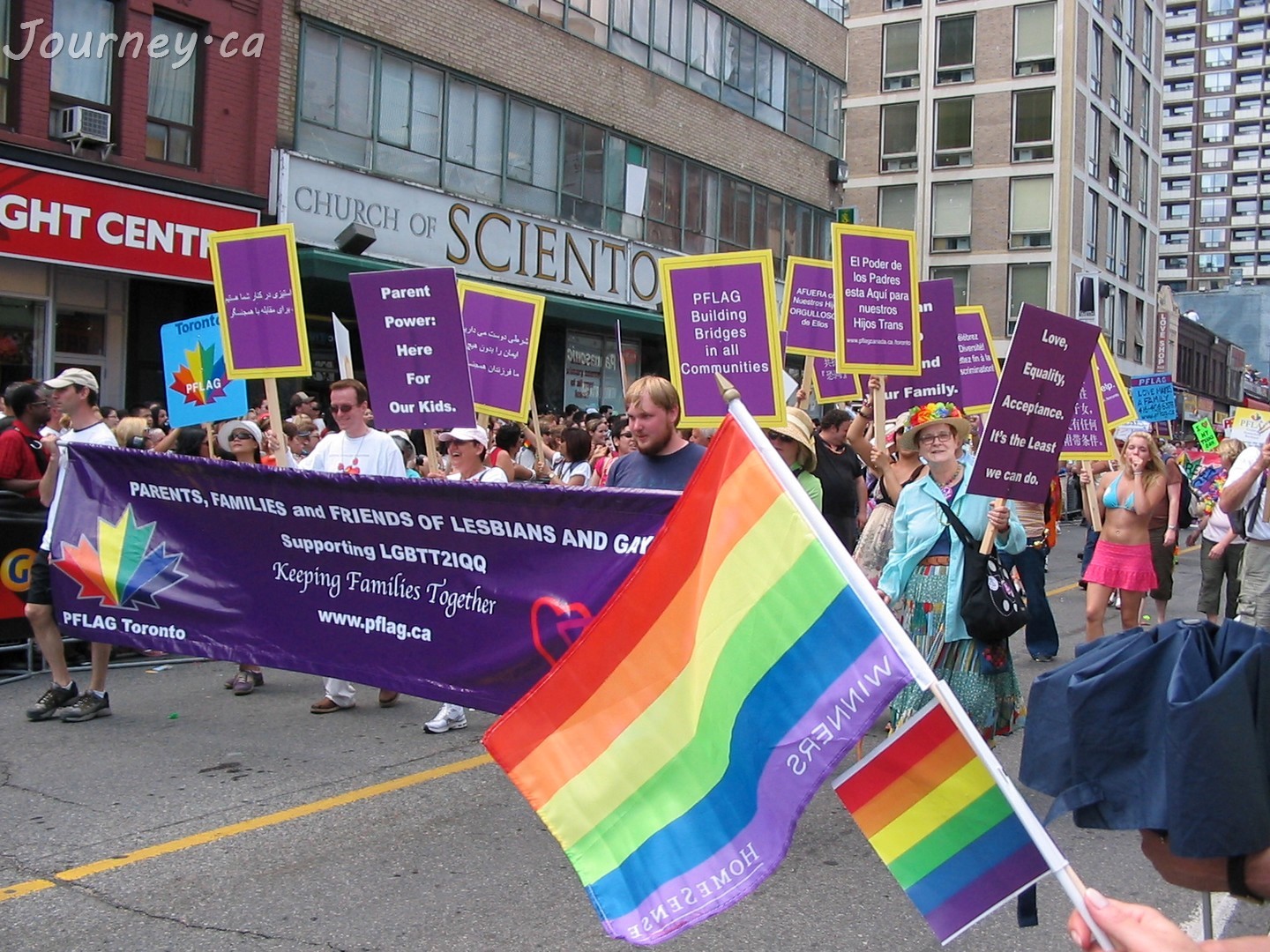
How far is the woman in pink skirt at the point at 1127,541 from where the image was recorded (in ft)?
28.2

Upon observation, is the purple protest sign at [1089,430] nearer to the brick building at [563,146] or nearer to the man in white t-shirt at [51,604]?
the man in white t-shirt at [51,604]

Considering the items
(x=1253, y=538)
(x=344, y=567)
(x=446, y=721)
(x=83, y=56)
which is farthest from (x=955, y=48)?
(x=344, y=567)

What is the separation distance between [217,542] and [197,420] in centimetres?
411

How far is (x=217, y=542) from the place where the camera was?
627cm

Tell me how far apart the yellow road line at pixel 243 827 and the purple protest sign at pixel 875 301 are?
13.8 ft

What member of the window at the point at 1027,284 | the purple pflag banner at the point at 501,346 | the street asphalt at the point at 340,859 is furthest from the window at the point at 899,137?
the street asphalt at the point at 340,859

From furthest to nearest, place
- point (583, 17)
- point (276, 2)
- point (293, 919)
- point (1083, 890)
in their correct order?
1. point (583, 17)
2. point (276, 2)
3. point (293, 919)
4. point (1083, 890)

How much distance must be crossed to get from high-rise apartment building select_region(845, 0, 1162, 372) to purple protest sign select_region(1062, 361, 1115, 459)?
1535 inches

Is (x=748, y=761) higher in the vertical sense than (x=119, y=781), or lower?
higher

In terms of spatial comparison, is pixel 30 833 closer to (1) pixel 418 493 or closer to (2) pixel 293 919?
(2) pixel 293 919

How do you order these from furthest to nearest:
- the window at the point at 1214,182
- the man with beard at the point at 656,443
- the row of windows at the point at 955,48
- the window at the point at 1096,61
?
the window at the point at 1214,182 → the window at the point at 1096,61 → the row of windows at the point at 955,48 → the man with beard at the point at 656,443

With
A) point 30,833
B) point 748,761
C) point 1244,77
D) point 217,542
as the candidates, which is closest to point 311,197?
point 217,542

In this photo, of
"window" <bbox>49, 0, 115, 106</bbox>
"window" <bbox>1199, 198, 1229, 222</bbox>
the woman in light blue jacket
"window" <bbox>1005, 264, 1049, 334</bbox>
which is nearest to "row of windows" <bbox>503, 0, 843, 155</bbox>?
"window" <bbox>49, 0, 115, 106</bbox>

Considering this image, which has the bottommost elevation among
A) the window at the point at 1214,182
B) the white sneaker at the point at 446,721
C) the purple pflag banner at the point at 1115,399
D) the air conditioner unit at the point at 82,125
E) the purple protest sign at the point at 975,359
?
the white sneaker at the point at 446,721
